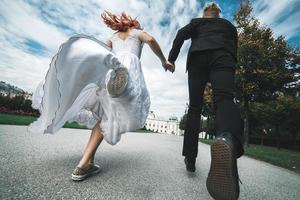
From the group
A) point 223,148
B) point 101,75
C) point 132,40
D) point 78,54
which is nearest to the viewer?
point 223,148

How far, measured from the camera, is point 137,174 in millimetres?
2494

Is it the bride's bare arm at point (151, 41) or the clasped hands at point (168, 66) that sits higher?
the bride's bare arm at point (151, 41)

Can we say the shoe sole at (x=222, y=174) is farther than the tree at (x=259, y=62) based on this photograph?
No

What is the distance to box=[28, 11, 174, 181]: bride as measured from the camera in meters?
2.03

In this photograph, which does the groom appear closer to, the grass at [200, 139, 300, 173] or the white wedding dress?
the white wedding dress

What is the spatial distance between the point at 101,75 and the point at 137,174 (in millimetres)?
1187

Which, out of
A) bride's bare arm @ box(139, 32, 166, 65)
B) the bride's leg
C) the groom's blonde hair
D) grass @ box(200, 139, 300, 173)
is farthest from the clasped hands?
grass @ box(200, 139, 300, 173)

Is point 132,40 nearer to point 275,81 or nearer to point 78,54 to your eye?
point 78,54

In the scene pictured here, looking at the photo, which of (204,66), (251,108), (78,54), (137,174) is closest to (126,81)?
(78,54)

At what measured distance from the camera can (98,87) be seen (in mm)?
2424

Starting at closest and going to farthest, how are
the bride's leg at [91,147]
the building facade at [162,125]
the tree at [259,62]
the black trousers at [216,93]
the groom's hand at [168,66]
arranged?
the black trousers at [216,93] < the bride's leg at [91,147] < the groom's hand at [168,66] < the tree at [259,62] < the building facade at [162,125]

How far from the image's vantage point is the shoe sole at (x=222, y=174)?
4.75 feet

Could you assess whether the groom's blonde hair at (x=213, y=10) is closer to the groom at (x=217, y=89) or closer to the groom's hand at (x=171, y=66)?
the groom at (x=217, y=89)

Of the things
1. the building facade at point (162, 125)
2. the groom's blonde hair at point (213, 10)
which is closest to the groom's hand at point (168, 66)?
the groom's blonde hair at point (213, 10)
